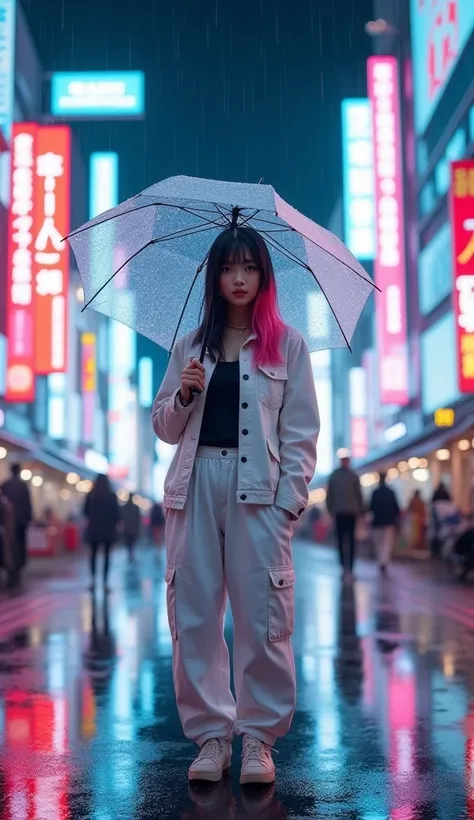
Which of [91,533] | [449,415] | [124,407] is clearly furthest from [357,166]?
[124,407]

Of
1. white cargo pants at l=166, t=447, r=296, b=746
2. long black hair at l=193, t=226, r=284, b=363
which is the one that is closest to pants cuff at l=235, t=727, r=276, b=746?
white cargo pants at l=166, t=447, r=296, b=746

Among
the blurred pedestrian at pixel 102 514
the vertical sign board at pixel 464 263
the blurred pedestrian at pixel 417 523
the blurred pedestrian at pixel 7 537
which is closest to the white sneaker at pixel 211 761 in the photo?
the blurred pedestrian at pixel 7 537

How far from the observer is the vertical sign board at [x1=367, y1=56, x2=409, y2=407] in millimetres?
38188

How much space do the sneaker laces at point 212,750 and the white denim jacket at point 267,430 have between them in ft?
2.80

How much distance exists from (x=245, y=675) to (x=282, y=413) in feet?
3.19

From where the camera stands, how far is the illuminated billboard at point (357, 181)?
150 ft

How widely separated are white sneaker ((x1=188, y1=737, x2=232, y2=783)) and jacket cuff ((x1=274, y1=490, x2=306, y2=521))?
2.87ft

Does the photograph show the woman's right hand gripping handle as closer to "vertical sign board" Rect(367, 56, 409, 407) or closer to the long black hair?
the long black hair

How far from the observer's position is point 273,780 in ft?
13.6

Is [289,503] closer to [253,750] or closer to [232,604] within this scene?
[232,604]

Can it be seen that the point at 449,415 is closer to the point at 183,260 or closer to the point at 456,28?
the point at 456,28

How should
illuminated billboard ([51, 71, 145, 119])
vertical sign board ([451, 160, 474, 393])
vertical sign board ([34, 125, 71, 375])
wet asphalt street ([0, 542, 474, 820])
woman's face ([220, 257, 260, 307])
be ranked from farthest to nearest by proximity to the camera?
1. illuminated billboard ([51, 71, 145, 119])
2. vertical sign board ([34, 125, 71, 375])
3. vertical sign board ([451, 160, 474, 393])
4. woman's face ([220, 257, 260, 307])
5. wet asphalt street ([0, 542, 474, 820])

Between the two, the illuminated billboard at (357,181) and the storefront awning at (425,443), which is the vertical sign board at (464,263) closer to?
the storefront awning at (425,443)

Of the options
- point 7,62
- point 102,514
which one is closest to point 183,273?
point 102,514
